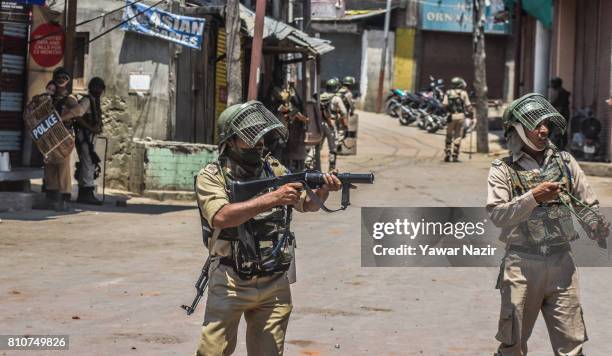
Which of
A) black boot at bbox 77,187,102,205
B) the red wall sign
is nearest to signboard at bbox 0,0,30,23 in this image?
the red wall sign

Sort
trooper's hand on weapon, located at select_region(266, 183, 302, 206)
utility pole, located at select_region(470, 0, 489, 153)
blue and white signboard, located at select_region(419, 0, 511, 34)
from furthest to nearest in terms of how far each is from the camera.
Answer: blue and white signboard, located at select_region(419, 0, 511, 34), utility pole, located at select_region(470, 0, 489, 153), trooper's hand on weapon, located at select_region(266, 183, 302, 206)

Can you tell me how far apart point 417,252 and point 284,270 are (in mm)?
1141

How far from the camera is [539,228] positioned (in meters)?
6.20

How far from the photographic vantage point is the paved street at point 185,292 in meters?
8.29

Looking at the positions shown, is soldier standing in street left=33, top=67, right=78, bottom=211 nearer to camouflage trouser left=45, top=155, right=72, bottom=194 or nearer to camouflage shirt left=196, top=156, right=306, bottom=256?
camouflage trouser left=45, top=155, right=72, bottom=194

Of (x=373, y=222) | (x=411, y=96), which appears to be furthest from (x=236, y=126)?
(x=411, y=96)

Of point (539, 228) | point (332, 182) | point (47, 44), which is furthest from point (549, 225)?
point (47, 44)

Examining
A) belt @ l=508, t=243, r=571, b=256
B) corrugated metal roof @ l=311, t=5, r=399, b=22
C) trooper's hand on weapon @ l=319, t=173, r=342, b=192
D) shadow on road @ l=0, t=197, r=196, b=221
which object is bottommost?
shadow on road @ l=0, t=197, r=196, b=221

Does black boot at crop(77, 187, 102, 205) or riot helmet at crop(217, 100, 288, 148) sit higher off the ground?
riot helmet at crop(217, 100, 288, 148)

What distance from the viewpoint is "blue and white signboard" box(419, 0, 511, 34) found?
137ft

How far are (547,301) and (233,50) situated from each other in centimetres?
1132

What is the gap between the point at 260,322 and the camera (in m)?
5.67

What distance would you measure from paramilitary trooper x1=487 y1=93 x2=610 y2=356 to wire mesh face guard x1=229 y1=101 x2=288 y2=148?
130cm

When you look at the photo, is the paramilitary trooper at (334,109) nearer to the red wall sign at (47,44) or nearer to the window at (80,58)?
the window at (80,58)
